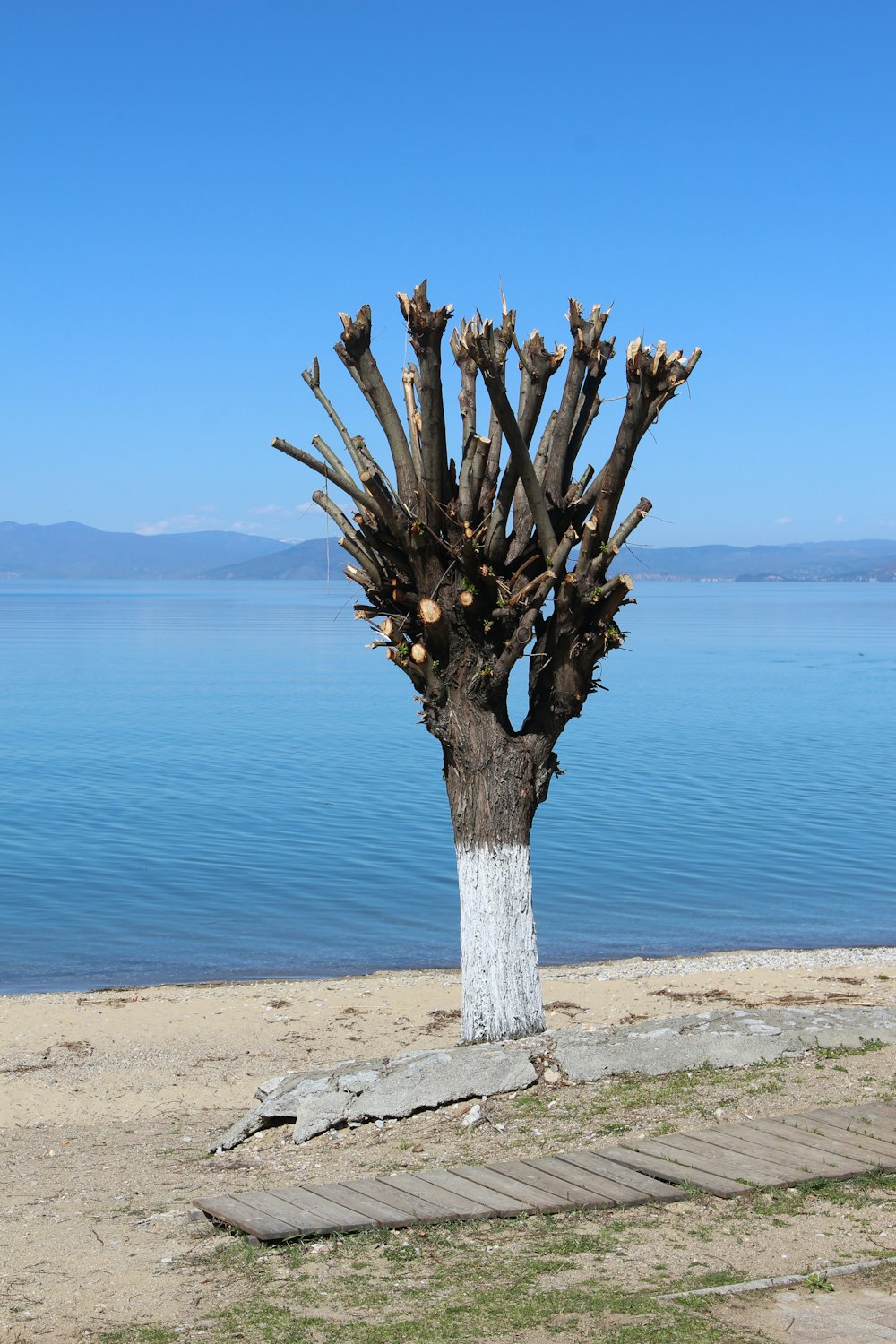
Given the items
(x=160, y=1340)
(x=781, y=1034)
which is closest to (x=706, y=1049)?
(x=781, y=1034)

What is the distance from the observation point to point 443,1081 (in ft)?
32.4

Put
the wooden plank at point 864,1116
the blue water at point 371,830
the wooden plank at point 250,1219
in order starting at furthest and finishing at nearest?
the blue water at point 371,830, the wooden plank at point 864,1116, the wooden plank at point 250,1219

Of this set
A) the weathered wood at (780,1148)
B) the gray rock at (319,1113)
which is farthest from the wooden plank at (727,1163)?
the gray rock at (319,1113)

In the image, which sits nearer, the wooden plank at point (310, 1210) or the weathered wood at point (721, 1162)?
the wooden plank at point (310, 1210)

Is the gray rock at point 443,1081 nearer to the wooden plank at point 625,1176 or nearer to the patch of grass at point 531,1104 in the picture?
the patch of grass at point 531,1104

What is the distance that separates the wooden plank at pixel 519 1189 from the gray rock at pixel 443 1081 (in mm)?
1484

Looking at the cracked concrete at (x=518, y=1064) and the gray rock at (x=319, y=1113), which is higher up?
the cracked concrete at (x=518, y=1064)

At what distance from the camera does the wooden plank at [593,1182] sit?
760 centimetres

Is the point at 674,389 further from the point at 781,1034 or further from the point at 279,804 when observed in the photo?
the point at 279,804

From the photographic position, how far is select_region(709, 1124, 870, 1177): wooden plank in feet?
25.8

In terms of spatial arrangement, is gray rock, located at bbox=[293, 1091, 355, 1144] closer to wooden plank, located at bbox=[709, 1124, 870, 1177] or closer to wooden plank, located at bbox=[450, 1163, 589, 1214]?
wooden plank, located at bbox=[450, 1163, 589, 1214]

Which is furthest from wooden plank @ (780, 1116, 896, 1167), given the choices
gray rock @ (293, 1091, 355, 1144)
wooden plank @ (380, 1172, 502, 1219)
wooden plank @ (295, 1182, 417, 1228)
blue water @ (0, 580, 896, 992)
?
blue water @ (0, 580, 896, 992)

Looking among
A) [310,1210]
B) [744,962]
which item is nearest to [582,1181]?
[310,1210]

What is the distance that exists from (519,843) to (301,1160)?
297cm
